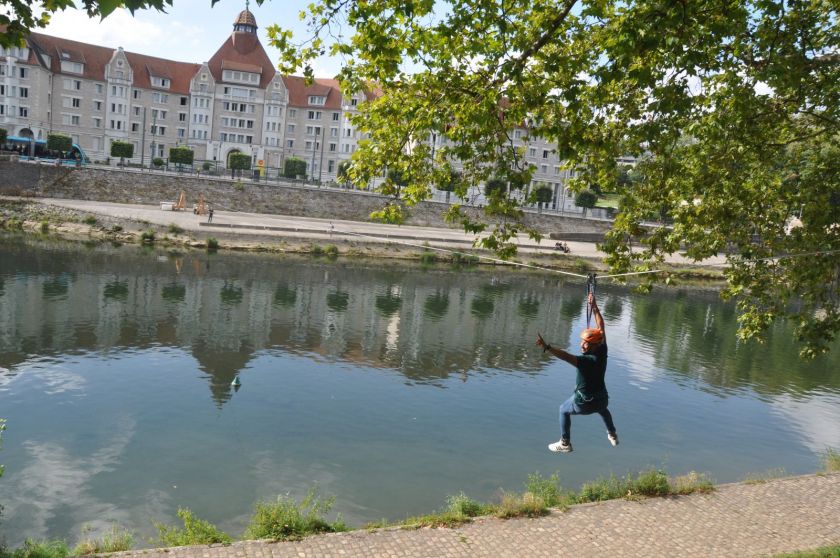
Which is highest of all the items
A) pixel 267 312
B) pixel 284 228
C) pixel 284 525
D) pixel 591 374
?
pixel 591 374

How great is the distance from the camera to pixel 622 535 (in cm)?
1277

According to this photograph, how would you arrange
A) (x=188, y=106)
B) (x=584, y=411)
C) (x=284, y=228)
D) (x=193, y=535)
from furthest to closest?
(x=188, y=106) → (x=284, y=228) → (x=193, y=535) → (x=584, y=411)

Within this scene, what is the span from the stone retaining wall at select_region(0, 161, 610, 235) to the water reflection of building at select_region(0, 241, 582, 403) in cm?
1629

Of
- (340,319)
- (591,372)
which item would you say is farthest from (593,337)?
(340,319)

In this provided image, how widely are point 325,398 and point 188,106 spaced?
76.7m

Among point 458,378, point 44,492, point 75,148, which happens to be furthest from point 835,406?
point 75,148

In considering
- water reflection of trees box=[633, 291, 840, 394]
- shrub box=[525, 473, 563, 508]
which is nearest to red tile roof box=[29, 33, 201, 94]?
water reflection of trees box=[633, 291, 840, 394]

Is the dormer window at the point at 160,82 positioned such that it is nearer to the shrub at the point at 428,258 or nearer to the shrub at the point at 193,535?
the shrub at the point at 428,258

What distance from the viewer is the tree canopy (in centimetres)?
1045

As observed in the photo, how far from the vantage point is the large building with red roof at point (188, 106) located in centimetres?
8262

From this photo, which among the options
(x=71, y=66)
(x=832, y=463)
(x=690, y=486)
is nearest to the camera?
(x=690, y=486)

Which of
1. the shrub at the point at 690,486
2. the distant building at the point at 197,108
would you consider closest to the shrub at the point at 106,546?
the shrub at the point at 690,486

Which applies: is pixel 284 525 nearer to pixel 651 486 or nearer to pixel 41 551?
pixel 41 551

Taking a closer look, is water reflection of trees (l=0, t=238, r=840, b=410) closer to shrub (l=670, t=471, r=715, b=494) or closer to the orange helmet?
shrub (l=670, t=471, r=715, b=494)
